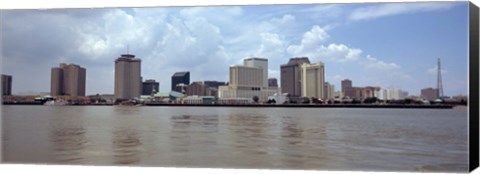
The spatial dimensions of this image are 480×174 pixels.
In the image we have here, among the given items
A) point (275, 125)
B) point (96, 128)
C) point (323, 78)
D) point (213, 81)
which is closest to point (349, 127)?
point (275, 125)

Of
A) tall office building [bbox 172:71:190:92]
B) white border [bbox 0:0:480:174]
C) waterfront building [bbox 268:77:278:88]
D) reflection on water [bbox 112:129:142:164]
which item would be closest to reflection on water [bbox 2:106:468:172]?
reflection on water [bbox 112:129:142:164]

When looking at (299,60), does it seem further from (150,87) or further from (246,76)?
(150,87)

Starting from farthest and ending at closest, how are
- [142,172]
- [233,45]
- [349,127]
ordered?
[349,127] → [233,45] → [142,172]

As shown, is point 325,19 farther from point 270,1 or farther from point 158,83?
point 158,83

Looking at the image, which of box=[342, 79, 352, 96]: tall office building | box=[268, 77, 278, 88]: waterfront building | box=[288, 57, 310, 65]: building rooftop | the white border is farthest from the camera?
box=[268, 77, 278, 88]: waterfront building

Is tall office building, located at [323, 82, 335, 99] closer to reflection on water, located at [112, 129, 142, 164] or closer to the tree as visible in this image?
the tree

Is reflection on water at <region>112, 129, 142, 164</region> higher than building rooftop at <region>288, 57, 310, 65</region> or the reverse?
the reverse
